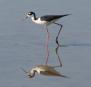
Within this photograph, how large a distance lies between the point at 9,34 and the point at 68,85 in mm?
2908

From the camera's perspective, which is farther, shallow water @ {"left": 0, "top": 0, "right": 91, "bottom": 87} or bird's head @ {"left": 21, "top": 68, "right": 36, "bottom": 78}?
bird's head @ {"left": 21, "top": 68, "right": 36, "bottom": 78}

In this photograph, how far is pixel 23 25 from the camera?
11.3 meters

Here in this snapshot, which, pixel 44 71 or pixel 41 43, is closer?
pixel 44 71

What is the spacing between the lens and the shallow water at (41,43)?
831cm

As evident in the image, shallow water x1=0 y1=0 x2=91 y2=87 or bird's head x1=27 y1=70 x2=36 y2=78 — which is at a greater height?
shallow water x1=0 y1=0 x2=91 y2=87

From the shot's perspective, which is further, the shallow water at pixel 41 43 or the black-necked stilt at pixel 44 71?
the black-necked stilt at pixel 44 71

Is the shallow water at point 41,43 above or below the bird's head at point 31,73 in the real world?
above

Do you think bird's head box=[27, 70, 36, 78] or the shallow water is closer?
the shallow water

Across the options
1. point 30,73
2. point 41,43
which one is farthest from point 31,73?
point 41,43

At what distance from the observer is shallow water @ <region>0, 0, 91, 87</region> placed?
8.31 metres

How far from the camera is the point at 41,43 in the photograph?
10.3m

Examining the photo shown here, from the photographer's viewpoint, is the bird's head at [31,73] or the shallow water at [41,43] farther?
the bird's head at [31,73]

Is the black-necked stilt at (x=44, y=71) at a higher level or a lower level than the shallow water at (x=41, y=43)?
lower

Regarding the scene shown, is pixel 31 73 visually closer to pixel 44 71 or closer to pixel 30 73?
pixel 30 73
